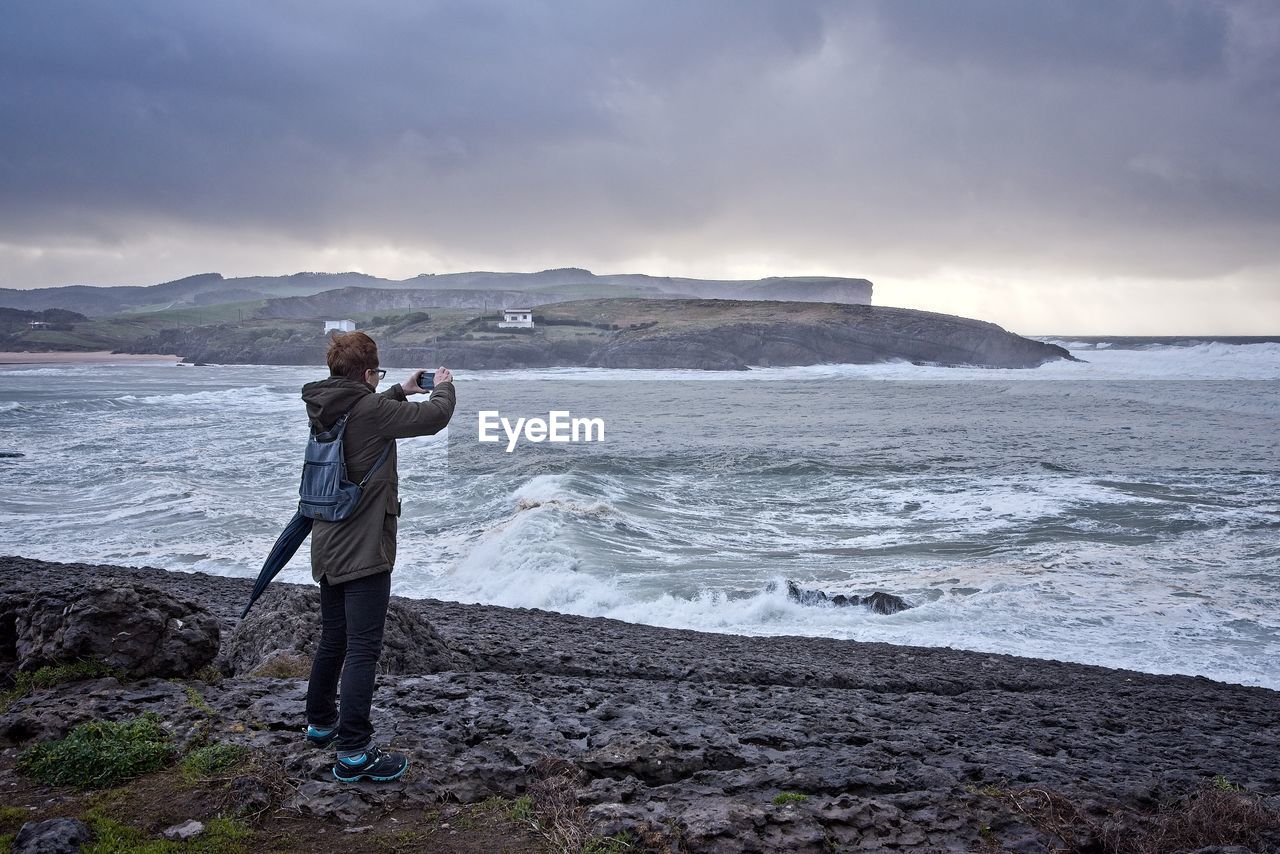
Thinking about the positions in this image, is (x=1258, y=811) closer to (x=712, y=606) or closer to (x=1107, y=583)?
(x=712, y=606)

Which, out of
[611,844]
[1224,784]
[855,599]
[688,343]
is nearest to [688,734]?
[611,844]

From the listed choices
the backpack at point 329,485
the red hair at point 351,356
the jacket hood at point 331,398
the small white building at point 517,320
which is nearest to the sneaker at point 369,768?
the backpack at point 329,485

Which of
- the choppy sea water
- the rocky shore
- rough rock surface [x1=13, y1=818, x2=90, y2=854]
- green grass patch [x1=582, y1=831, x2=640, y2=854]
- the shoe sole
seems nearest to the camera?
rough rock surface [x1=13, y1=818, x2=90, y2=854]

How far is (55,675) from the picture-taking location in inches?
188

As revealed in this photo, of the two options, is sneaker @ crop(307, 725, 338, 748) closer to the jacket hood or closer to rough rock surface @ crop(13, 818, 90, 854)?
rough rock surface @ crop(13, 818, 90, 854)

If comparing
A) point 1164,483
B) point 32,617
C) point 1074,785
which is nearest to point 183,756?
point 32,617

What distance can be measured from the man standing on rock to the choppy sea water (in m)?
7.19

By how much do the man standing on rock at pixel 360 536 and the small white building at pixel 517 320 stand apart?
359 feet

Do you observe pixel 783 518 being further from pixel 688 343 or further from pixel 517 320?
pixel 517 320

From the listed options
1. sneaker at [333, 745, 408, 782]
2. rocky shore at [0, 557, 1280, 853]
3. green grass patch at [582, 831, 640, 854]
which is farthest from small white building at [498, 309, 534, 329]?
green grass patch at [582, 831, 640, 854]

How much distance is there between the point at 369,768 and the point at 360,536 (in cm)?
112

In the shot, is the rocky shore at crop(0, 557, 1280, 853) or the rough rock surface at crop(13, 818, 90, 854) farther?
the rocky shore at crop(0, 557, 1280, 853)

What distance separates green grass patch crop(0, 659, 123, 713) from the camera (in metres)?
4.73

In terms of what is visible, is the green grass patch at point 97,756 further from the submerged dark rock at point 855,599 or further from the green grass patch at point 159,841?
the submerged dark rock at point 855,599
